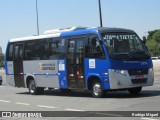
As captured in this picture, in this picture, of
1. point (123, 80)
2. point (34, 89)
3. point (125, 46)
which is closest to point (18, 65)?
point (34, 89)

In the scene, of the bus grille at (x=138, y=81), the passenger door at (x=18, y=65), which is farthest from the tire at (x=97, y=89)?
the passenger door at (x=18, y=65)

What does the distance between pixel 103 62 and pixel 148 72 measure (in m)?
1.98

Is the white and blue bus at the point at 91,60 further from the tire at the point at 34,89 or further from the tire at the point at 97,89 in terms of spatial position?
the tire at the point at 34,89

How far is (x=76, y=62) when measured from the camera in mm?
19016

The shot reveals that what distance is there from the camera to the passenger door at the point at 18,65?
23.2 m

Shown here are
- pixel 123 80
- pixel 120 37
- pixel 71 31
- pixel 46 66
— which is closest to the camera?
pixel 123 80

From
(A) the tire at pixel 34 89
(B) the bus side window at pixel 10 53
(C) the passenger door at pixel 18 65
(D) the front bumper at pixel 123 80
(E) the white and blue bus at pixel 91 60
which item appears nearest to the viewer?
(D) the front bumper at pixel 123 80

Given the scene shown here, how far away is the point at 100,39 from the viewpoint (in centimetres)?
1767

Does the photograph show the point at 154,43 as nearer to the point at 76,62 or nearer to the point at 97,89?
the point at 76,62

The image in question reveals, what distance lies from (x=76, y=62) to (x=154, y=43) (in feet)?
379

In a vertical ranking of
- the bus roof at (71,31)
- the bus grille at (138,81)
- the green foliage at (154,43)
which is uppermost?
the bus roof at (71,31)

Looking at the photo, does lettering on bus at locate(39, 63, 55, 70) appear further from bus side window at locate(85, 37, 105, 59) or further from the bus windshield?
the bus windshield

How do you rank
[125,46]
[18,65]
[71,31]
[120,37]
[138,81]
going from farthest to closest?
[18,65] → [71,31] → [120,37] → [125,46] → [138,81]

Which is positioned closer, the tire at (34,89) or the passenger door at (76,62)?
the passenger door at (76,62)
